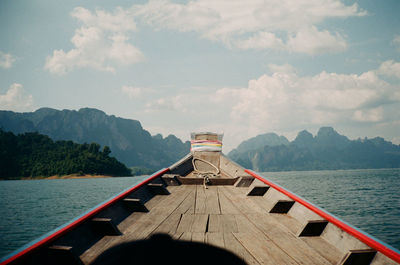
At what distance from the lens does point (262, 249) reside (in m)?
3.32

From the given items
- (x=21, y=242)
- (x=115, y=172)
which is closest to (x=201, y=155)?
(x=21, y=242)

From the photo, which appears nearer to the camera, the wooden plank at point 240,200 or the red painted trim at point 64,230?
the red painted trim at point 64,230

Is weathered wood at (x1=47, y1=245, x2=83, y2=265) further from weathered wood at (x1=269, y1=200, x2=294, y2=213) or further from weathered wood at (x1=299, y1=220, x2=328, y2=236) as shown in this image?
weathered wood at (x1=269, y1=200, x2=294, y2=213)

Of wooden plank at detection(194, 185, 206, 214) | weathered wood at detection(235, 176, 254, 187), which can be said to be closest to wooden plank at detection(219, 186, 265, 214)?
weathered wood at detection(235, 176, 254, 187)

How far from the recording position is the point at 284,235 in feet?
12.5

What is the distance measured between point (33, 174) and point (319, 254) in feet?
494

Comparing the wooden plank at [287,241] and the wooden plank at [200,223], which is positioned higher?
the wooden plank at [200,223]

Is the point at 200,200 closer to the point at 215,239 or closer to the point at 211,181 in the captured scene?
the point at 211,181

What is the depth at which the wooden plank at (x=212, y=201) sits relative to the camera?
5036 millimetres

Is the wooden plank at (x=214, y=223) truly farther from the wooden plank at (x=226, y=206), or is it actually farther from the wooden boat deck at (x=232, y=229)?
the wooden plank at (x=226, y=206)

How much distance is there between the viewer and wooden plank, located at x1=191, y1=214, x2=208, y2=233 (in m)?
3.95

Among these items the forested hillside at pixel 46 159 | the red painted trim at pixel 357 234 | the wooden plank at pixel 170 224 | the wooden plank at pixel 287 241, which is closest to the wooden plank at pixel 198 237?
the wooden plank at pixel 170 224

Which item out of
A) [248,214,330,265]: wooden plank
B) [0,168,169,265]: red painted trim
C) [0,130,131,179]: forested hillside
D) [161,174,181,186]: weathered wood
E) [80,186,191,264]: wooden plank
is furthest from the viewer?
[0,130,131,179]: forested hillside

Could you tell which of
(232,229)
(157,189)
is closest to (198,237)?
(232,229)
